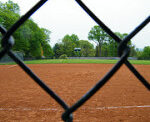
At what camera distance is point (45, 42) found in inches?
1500

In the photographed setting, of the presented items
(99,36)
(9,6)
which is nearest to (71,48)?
(99,36)

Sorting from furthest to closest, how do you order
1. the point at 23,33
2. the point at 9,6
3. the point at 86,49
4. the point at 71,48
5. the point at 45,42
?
the point at 86,49 < the point at 71,48 < the point at 45,42 < the point at 9,6 < the point at 23,33

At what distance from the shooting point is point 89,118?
2.70 metres

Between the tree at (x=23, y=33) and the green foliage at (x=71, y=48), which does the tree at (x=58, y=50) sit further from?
the tree at (x=23, y=33)

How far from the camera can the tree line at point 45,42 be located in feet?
76.2

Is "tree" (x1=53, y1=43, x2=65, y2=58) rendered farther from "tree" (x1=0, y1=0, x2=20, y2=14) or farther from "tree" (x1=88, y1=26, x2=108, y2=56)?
"tree" (x1=0, y1=0, x2=20, y2=14)

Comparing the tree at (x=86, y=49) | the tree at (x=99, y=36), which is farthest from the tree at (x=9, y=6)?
the tree at (x=86, y=49)

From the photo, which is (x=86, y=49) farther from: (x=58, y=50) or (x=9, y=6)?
(x=9, y=6)

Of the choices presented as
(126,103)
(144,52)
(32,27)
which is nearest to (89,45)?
(144,52)

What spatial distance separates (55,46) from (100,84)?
5741 centimetres

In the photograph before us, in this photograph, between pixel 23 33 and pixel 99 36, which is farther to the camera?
pixel 99 36

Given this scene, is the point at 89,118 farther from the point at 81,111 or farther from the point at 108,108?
the point at 108,108

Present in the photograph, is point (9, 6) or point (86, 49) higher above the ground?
point (9, 6)

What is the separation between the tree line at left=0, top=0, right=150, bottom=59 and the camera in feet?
76.2
